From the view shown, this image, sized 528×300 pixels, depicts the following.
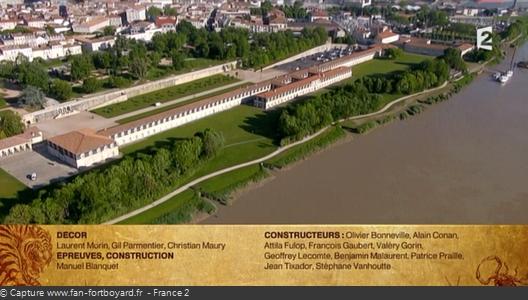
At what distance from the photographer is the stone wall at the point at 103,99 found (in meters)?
10.4

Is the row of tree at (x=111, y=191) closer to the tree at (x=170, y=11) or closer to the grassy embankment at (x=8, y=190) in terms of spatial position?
the grassy embankment at (x=8, y=190)

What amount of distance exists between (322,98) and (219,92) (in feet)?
11.1

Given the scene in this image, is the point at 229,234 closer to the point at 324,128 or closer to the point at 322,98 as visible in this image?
the point at 324,128

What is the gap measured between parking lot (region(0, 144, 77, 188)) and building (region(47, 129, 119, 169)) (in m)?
0.16

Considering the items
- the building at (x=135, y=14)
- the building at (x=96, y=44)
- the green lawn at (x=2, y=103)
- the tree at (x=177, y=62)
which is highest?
the building at (x=135, y=14)

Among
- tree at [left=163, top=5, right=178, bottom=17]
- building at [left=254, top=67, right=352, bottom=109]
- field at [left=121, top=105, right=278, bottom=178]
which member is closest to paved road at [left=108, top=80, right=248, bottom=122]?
field at [left=121, top=105, right=278, bottom=178]

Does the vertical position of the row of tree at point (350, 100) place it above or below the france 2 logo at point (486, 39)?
below

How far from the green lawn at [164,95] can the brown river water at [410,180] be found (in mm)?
5045

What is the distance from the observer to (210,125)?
1002 cm

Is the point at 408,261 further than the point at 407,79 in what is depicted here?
No

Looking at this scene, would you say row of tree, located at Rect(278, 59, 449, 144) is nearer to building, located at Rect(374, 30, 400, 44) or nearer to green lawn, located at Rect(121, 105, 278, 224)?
green lawn, located at Rect(121, 105, 278, 224)

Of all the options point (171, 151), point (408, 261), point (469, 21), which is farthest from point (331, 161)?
point (469, 21)

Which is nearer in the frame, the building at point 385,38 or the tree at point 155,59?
the tree at point 155,59

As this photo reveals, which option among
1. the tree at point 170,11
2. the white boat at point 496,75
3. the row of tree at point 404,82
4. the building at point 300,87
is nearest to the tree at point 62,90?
the building at point 300,87
